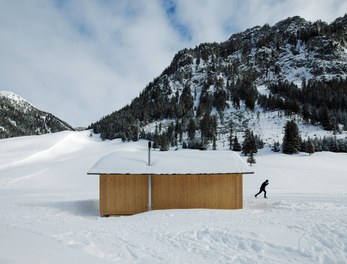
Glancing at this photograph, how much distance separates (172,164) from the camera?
53.0 feet

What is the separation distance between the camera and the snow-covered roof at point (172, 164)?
15.4m

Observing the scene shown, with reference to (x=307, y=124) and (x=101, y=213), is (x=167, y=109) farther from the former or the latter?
(x=101, y=213)

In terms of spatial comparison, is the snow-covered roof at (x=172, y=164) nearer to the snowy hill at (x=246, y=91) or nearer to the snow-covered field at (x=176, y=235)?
the snow-covered field at (x=176, y=235)

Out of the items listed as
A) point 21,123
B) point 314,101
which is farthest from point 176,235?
point 21,123

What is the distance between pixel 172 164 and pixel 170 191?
5.05 ft

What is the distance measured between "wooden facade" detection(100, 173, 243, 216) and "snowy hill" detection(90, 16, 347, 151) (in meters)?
48.6

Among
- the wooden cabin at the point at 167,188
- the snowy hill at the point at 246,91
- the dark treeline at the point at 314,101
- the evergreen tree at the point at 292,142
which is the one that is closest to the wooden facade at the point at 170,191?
the wooden cabin at the point at 167,188

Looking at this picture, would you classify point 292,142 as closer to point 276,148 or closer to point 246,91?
point 276,148

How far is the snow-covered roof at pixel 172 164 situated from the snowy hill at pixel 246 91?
47.1m

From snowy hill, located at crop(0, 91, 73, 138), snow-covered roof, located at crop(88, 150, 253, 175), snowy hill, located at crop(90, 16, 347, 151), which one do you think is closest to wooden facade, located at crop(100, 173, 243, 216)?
snow-covered roof, located at crop(88, 150, 253, 175)

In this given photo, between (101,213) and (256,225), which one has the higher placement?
(256,225)

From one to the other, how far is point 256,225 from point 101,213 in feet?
28.9

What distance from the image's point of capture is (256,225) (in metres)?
10.4

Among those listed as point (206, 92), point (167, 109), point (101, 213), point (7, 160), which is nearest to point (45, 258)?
point (101, 213)
